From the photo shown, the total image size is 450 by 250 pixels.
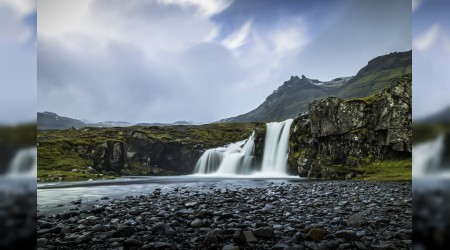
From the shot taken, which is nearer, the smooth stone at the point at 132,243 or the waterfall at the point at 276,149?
the smooth stone at the point at 132,243

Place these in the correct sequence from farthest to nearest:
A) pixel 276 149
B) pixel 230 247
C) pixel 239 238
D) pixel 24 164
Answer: pixel 276 149 → pixel 239 238 → pixel 230 247 → pixel 24 164

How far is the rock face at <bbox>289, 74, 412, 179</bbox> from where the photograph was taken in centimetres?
3353

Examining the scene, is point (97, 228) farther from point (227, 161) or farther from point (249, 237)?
point (227, 161)

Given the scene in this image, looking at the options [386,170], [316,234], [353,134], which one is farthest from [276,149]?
[316,234]

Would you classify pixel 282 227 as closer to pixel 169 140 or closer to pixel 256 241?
pixel 256 241

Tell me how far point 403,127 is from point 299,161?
38.4 ft

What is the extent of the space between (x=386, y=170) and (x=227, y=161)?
23.6 m

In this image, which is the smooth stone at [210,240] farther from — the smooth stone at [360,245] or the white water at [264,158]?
the white water at [264,158]

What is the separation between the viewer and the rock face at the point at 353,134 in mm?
33531

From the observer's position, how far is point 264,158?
44.6m

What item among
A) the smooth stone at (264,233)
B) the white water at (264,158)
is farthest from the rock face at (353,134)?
the smooth stone at (264,233)

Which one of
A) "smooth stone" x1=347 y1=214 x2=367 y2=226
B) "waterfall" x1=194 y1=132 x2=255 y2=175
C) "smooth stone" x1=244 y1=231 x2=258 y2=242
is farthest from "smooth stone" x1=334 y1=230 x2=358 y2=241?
"waterfall" x1=194 y1=132 x2=255 y2=175

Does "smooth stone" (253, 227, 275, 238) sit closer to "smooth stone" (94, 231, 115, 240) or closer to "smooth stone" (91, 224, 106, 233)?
"smooth stone" (94, 231, 115, 240)

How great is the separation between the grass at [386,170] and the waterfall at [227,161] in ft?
55.4
